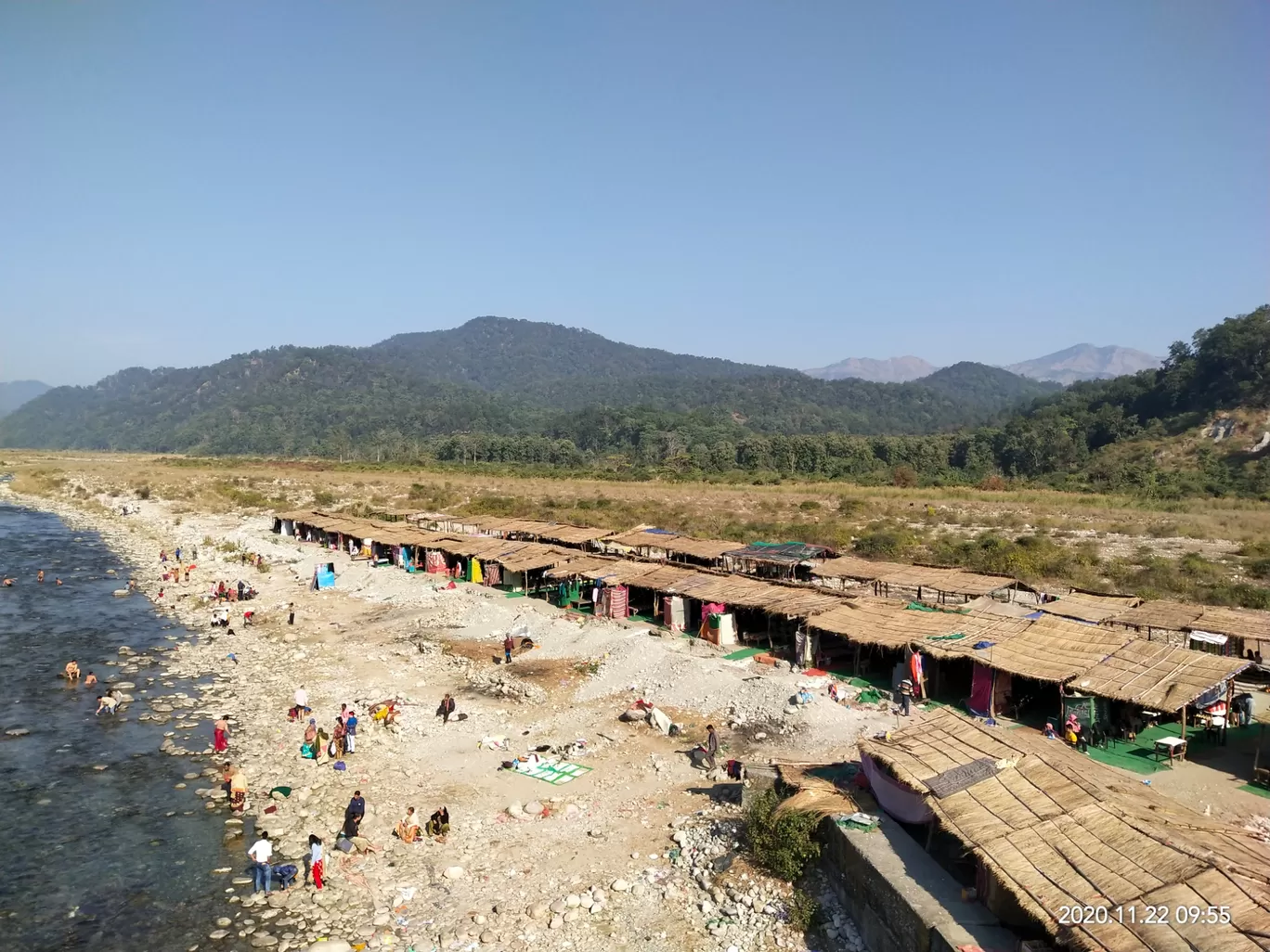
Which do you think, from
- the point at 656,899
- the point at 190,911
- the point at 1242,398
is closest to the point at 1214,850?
the point at 656,899

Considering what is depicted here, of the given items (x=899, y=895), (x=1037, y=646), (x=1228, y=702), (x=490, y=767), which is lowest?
(x=490, y=767)

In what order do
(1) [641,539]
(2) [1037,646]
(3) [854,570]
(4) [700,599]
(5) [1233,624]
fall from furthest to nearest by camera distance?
1. (1) [641,539]
2. (3) [854,570]
3. (4) [700,599]
4. (5) [1233,624]
5. (2) [1037,646]

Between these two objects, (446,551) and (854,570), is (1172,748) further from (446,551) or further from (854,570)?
(446,551)

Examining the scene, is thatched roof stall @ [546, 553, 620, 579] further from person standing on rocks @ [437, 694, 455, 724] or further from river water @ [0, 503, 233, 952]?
river water @ [0, 503, 233, 952]

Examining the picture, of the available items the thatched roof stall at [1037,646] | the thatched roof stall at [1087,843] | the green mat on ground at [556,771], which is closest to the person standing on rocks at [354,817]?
the green mat on ground at [556,771]

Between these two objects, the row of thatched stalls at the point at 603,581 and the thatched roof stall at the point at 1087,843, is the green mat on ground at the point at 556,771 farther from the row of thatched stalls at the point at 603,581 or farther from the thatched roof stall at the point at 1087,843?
the row of thatched stalls at the point at 603,581

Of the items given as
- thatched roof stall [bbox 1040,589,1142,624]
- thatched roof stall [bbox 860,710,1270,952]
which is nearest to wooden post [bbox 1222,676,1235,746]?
thatched roof stall [bbox 1040,589,1142,624]

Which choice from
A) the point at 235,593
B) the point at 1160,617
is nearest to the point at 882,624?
the point at 1160,617
